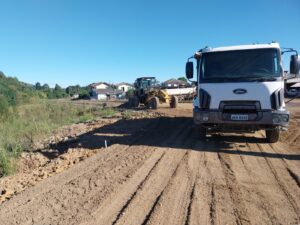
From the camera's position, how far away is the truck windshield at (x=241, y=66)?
28.2 ft

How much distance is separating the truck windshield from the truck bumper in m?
0.90

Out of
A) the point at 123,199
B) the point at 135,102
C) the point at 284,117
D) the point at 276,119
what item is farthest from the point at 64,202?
the point at 135,102

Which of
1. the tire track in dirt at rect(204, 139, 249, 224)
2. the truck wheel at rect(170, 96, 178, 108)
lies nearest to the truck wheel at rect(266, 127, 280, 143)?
the tire track in dirt at rect(204, 139, 249, 224)

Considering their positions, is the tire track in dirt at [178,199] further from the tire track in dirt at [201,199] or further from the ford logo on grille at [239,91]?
the ford logo on grille at [239,91]

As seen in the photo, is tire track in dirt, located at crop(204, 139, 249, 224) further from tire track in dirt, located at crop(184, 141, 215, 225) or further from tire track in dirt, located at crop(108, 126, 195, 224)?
tire track in dirt, located at crop(108, 126, 195, 224)

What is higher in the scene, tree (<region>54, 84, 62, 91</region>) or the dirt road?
tree (<region>54, 84, 62, 91</region>)

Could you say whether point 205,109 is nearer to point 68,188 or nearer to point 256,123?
point 256,123

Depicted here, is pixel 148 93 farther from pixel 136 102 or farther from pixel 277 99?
pixel 277 99

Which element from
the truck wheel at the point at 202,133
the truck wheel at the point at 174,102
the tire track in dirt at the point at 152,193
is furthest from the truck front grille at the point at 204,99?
the truck wheel at the point at 174,102

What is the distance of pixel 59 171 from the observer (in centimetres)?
750

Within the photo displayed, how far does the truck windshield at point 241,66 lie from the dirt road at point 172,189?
6.20 feet

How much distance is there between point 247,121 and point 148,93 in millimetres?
21096

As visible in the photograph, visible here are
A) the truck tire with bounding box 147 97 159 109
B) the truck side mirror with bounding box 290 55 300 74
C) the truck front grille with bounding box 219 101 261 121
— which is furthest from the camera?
the truck tire with bounding box 147 97 159 109

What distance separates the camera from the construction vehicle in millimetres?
28389
